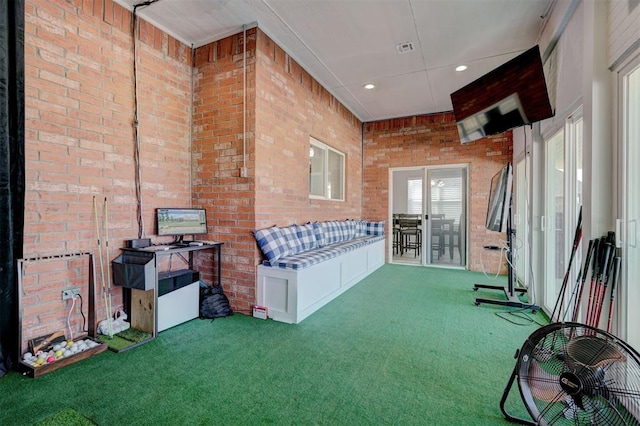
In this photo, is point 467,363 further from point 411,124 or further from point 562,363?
point 411,124

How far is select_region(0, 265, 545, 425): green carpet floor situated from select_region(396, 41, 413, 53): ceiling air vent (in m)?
3.08

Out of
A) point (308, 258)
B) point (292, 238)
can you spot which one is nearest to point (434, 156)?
point (292, 238)

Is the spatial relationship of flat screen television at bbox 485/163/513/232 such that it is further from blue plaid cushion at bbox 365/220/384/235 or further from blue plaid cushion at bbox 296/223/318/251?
blue plaid cushion at bbox 365/220/384/235

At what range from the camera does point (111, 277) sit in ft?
9.04

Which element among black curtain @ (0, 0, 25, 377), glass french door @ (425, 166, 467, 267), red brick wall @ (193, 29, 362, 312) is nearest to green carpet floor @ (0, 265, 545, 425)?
black curtain @ (0, 0, 25, 377)

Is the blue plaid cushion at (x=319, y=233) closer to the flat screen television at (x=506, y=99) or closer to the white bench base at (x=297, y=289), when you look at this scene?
the white bench base at (x=297, y=289)

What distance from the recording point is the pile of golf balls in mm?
2059

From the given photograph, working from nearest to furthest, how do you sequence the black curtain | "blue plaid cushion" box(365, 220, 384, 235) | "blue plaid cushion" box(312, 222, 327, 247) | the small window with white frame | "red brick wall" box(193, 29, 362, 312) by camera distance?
the black curtain, "red brick wall" box(193, 29, 362, 312), "blue plaid cushion" box(312, 222, 327, 247), the small window with white frame, "blue plaid cushion" box(365, 220, 384, 235)

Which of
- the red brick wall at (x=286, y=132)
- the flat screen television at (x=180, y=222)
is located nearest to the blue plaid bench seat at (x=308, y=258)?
the red brick wall at (x=286, y=132)

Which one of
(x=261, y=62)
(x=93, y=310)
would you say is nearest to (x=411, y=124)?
(x=261, y=62)

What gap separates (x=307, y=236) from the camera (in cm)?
398

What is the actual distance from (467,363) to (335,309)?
1492mm

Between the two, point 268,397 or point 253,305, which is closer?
point 268,397

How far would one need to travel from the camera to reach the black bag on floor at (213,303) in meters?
3.12
